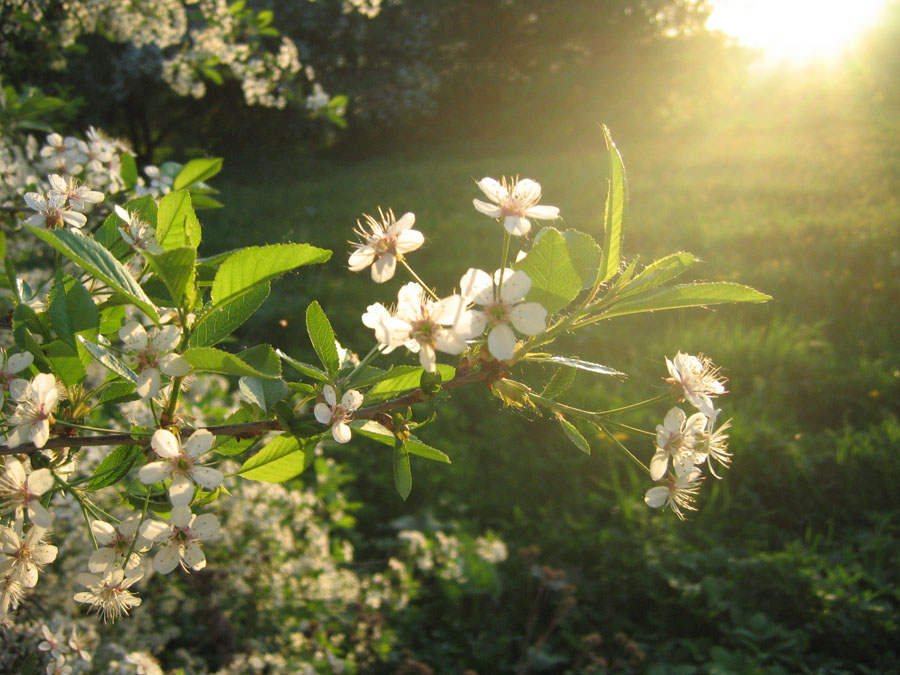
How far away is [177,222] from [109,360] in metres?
0.19

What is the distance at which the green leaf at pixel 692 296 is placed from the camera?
74cm

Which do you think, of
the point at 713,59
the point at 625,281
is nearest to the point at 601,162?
the point at 713,59

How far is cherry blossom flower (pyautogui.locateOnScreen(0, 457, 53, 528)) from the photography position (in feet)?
2.43

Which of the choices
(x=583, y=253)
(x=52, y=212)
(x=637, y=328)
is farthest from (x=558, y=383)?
(x=637, y=328)

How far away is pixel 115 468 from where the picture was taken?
861mm

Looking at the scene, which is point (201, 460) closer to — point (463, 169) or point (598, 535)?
point (598, 535)

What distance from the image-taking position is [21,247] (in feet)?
8.71

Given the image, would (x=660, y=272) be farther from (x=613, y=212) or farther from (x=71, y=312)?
(x=71, y=312)

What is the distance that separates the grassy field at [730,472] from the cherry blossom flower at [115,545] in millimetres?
403

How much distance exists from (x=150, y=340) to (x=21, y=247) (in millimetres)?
2268

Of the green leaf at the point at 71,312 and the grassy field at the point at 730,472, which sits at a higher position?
the green leaf at the point at 71,312

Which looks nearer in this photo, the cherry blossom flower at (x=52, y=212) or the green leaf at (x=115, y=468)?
the green leaf at (x=115, y=468)

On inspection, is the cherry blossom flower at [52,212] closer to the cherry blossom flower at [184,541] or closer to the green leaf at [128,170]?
the cherry blossom flower at [184,541]

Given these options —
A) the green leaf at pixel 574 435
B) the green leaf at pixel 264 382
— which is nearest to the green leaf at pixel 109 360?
the green leaf at pixel 264 382
